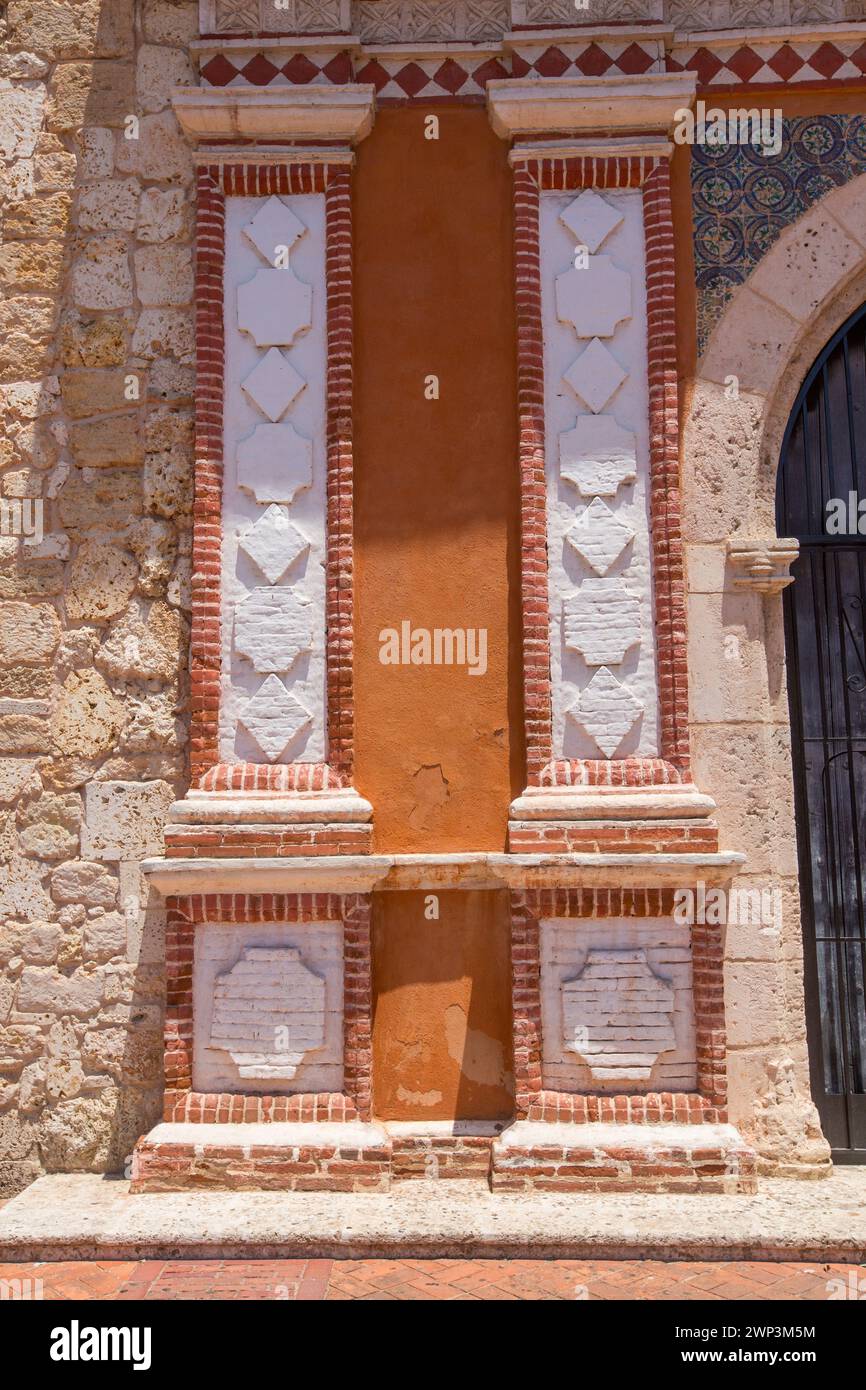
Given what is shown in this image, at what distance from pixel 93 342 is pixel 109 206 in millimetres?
706

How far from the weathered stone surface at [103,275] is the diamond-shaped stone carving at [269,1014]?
326 centimetres

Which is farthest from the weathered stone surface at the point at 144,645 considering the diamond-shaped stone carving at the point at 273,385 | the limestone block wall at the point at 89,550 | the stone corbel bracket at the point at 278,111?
the stone corbel bracket at the point at 278,111

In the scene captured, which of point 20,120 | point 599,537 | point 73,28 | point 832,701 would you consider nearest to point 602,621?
point 599,537

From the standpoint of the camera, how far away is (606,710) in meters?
5.52

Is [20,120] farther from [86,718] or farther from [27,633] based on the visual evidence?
[86,718]

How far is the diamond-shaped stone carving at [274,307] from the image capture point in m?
5.75

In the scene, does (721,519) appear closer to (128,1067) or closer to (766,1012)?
(766,1012)

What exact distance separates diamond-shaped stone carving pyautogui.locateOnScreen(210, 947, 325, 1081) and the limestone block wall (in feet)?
1.39

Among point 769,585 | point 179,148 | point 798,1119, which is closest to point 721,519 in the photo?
point 769,585

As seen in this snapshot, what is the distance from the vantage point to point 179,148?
234 inches

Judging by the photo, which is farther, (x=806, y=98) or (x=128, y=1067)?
(x=806, y=98)

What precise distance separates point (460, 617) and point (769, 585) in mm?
1475

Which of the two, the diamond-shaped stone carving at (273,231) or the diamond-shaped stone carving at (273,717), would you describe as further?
the diamond-shaped stone carving at (273,231)

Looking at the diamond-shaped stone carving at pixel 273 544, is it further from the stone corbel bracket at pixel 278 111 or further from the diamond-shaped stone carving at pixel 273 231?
the stone corbel bracket at pixel 278 111
